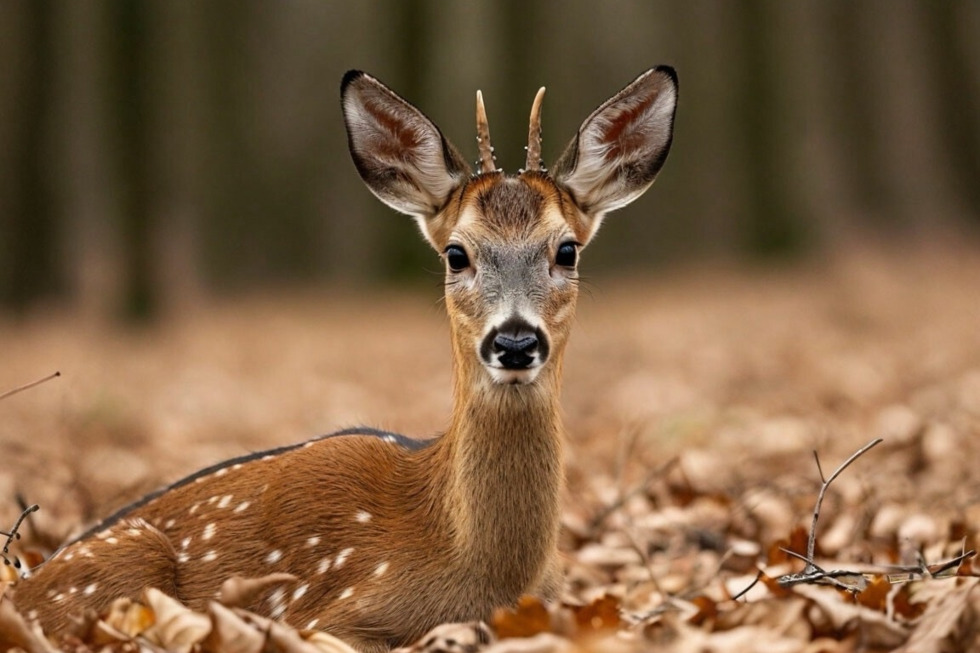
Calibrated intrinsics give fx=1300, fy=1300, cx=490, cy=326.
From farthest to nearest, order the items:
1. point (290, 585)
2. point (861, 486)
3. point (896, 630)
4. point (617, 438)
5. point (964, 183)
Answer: point (964, 183) < point (617, 438) < point (861, 486) < point (290, 585) < point (896, 630)

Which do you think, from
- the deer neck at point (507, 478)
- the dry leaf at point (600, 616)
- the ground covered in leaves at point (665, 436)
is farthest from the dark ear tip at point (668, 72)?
→ the dry leaf at point (600, 616)

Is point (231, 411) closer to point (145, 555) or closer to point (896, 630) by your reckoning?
point (145, 555)

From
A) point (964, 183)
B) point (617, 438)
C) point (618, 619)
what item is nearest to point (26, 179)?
point (617, 438)

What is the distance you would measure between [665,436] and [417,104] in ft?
30.5

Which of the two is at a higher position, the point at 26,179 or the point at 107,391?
the point at 26,179

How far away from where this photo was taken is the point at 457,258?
4.89 meters

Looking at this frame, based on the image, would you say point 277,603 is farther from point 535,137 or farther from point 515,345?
point 535,137

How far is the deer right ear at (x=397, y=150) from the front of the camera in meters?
5.10

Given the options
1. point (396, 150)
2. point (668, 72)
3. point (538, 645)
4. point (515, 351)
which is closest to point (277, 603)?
point (515, 351)

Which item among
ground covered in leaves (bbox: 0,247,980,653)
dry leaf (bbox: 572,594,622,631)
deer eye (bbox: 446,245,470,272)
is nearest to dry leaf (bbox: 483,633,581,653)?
ground covered in leaves (bbox: 0,247,980,653)

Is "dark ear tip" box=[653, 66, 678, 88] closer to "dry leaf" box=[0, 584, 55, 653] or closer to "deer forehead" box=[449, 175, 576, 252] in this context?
"deer forehead" box=[449, 175, 576, 252]

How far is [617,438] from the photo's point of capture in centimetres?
916

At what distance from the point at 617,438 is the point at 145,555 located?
4.87m

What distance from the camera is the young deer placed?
178 inches
